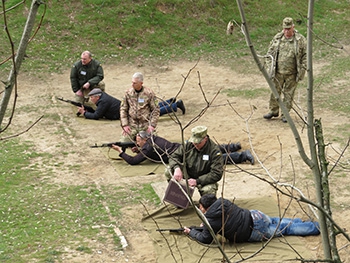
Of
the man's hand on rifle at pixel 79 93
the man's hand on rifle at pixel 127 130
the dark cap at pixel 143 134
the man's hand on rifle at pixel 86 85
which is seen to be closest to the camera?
the dark cap at pixel 143 134

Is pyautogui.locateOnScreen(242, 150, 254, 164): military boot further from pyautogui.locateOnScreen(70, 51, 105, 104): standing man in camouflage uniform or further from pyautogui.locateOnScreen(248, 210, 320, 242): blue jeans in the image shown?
pyautogui.locateOnScreen(70, 51, 105, 104): standing man in camouflage uniform

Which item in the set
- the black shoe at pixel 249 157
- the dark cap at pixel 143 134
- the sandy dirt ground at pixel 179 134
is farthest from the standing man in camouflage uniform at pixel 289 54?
the dark cap at pixel 143 134

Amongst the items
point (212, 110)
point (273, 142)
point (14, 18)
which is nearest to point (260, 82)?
point (212, 110)

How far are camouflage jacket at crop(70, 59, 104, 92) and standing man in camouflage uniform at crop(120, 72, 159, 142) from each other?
8.19 ft

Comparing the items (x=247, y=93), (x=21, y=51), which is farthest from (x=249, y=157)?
(x=21, y=51)

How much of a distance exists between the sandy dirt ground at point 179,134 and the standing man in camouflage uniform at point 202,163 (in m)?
0.65

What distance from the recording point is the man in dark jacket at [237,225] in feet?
22.4

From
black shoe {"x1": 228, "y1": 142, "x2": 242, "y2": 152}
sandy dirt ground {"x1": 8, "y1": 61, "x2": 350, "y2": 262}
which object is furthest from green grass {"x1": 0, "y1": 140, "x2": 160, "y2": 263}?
black shoe {"x1": 228, "y1": 142, "x2": 242, "y2": 152}

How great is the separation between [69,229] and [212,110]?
18.9 ft

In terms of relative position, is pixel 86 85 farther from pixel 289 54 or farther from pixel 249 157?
pixel 249 157

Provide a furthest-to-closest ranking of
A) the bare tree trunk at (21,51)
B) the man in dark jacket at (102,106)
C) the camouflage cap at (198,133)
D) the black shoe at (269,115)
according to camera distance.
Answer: the black shoe at (269,115)
the man in dark jacket at (102,106)
the camouflage cap at (198,133)
the bare tree trunk at (21,51)

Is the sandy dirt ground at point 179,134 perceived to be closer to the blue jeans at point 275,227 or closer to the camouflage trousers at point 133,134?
the blue jeans at point 275,227

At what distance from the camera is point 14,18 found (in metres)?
18.0

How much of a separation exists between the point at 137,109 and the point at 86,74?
2.88 m
